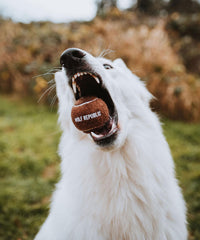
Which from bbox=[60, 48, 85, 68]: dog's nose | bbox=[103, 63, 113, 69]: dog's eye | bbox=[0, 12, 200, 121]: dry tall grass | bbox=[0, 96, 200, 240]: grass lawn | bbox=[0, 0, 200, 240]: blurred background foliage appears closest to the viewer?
bbox=[60, 48, 85, 68]: dog's nose

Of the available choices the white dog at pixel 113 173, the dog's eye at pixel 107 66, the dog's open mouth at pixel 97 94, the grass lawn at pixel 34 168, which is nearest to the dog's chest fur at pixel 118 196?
the white dog at pixel 113 173

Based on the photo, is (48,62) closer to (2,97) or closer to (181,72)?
(2,97)

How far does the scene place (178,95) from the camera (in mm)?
6637

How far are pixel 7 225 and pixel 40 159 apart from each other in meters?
1.73

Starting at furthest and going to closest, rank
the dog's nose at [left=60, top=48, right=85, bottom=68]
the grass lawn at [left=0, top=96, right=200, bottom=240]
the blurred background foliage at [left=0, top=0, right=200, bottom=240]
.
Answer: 1. the blurred background foliage at [left=0, top=0, right=200, bottom=240]
2. the grass lawn at [left=0, top=96, right=200, bottom=240]
3. the dog's nose at [left=60, top=48, right=85, bottom=68]

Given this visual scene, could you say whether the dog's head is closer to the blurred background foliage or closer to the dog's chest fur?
the dog's chest fur

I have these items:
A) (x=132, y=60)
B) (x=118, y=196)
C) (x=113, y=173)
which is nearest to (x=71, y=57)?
(x=113, y=173)

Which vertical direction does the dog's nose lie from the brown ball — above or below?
above

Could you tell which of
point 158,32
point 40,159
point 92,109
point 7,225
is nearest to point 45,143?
point 40,159

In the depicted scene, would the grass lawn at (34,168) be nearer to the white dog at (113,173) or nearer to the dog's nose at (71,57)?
the white dog at (113,173)

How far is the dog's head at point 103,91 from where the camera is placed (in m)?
1.67

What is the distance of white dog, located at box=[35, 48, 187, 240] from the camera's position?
1.67m

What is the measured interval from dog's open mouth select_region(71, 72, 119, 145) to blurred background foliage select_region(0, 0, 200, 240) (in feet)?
1.19

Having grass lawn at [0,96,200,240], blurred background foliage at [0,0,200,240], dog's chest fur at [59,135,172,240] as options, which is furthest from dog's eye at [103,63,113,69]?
grass lawn at [0,96,200,240]
